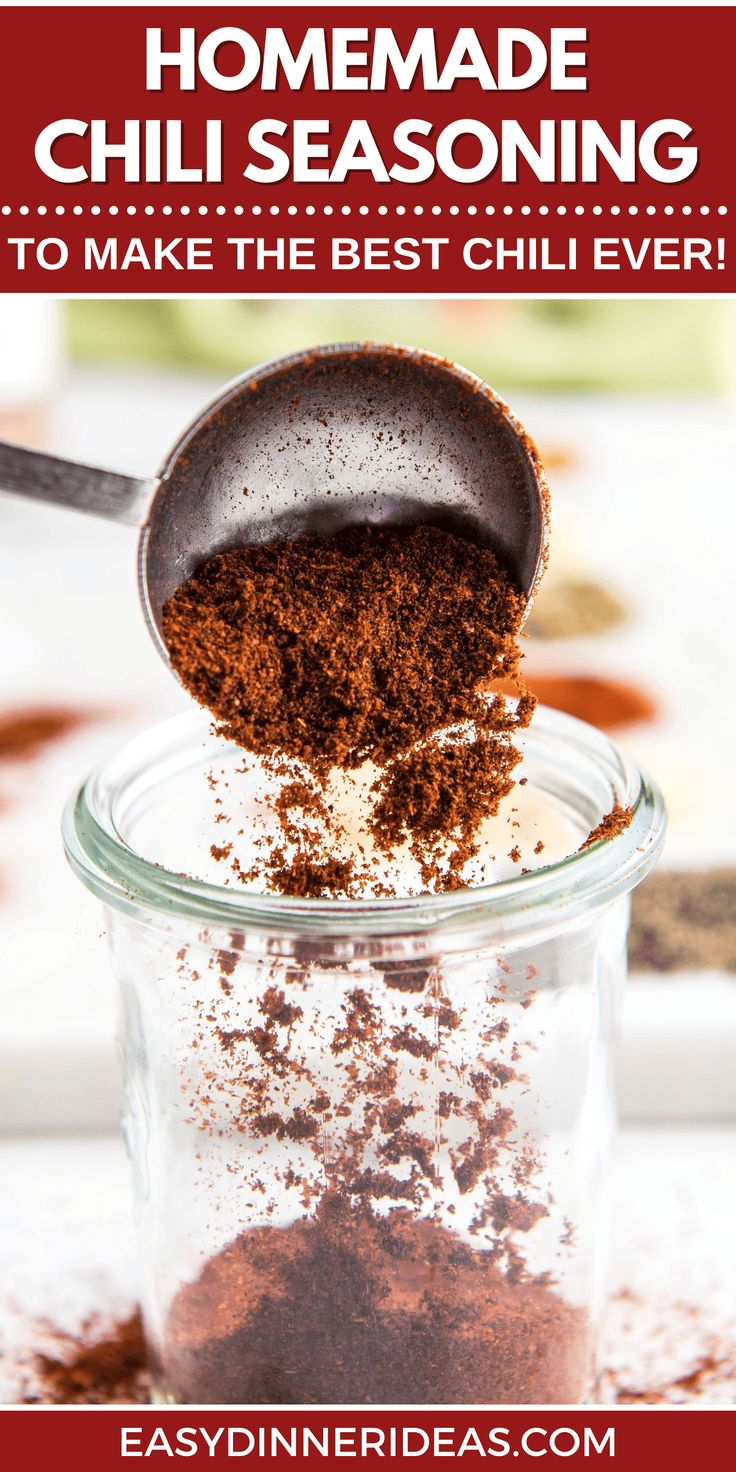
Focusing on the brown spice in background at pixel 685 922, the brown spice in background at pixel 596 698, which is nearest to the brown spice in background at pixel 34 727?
the brown spice in background at pixel 596 698

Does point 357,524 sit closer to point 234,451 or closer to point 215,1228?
point 234,451

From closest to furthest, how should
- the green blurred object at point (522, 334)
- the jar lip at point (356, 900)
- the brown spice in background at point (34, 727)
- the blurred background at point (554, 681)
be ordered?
the jar lip at point (356, 900) < the blurred background at point (554, 681) < the brown spice in background at point (34, 727) < the green blurred object at point (522, 334)

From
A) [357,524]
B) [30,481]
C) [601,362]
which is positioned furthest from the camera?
[601,362]

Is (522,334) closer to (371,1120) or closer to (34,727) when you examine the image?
(34,727)

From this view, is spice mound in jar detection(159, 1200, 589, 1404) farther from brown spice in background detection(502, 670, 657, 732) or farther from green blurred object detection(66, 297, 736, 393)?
green blurred object detection(66, 297, 736, 393)

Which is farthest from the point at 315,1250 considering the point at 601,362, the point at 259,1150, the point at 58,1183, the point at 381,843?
the point at 601,362

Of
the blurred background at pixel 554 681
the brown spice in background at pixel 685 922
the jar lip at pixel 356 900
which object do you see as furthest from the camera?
the brown spice in background at pixel 685 922

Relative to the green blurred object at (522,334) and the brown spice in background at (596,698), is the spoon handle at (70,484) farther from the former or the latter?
the green blurred object at (522,334)

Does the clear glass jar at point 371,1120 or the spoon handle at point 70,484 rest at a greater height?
the spoon handle at point 70,484
